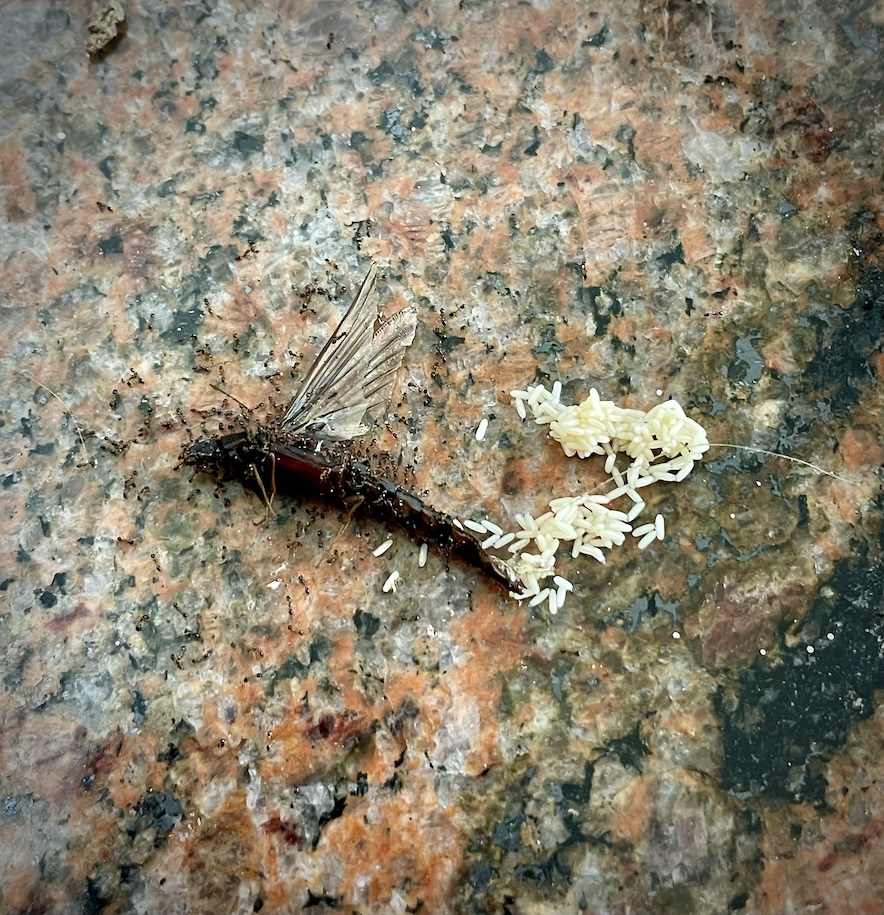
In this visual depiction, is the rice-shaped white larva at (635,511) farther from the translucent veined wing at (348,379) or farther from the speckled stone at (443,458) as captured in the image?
the translucent veined wing at (348,379)

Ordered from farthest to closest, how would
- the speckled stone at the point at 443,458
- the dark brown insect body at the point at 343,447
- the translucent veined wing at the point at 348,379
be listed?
the translucent veined wing at the point at 348,379 → the dark brown insect body at the point at 343,447 → the speckled stone at the point at 443,458

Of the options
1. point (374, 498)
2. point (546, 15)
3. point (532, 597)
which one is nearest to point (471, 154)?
point (546, 15)

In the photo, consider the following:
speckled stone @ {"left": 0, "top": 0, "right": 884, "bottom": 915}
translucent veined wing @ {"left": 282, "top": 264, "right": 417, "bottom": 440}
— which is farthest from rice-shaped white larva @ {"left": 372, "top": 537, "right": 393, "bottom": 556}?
translucent veined wing @ {"left": 282, "top": 264, "right": 417, "bottom": 440}

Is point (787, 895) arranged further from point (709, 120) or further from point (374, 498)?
point (709, 120)

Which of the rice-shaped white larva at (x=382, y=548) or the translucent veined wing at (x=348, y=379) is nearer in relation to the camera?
the rice-shaped white larva at (x=382, y=548)

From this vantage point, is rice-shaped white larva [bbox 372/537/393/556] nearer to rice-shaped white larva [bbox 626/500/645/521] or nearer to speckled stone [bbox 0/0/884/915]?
speckled stone [bbox 0/0/884/915]

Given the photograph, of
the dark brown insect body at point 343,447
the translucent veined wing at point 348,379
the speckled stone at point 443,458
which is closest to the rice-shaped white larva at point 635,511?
the speckled stone at point 443,458

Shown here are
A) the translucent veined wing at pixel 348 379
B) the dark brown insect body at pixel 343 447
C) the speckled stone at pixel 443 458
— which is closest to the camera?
the speckled stone at pixel 443 458

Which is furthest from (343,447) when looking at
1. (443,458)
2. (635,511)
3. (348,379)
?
(635,511)
